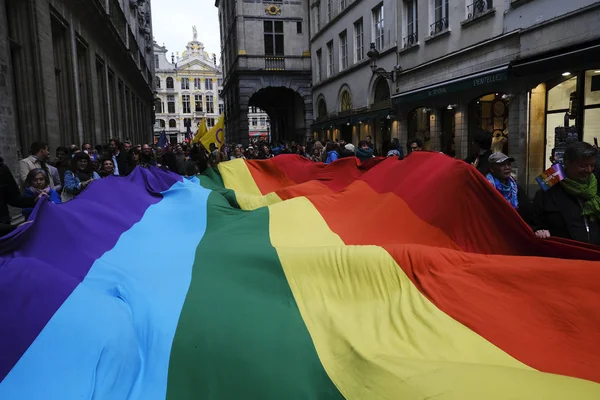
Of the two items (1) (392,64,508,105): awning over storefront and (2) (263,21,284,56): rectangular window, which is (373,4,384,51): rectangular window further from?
(2) (263,21,284,56): rectangular window

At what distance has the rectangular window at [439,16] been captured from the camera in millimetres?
15469

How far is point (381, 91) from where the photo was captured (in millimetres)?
21391

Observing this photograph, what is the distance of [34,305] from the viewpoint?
222 centimetres

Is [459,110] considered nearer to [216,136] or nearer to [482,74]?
[482,74]

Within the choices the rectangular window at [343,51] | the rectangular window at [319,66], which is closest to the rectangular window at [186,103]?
the rectangular window at [319,66]

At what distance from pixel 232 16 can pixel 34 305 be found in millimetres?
37161

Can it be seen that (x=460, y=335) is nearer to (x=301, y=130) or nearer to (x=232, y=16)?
(x=301, y=130)

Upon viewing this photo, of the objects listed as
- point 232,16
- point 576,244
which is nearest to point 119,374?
point 576,244

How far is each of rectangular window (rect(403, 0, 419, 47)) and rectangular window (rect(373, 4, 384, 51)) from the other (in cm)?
223

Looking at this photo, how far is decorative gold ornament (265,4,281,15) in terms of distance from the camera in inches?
1308

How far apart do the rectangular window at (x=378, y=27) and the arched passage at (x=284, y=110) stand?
1249 centimetres

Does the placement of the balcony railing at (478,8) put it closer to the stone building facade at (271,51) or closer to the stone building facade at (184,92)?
the stone building facade at (271,51)

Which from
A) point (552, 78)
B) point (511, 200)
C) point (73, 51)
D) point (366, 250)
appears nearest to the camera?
point (366, 250)

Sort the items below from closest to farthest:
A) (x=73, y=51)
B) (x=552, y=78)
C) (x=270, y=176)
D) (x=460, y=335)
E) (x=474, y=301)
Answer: (x=460, y=335) → (x=474, y=301) → (x=270, y=176) → (x=552, y=78) → (x=73, y=51)
